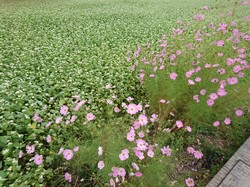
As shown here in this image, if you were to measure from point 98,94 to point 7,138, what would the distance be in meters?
1.71

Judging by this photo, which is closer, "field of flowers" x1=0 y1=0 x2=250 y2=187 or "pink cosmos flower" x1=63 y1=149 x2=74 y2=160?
"pink cosmos flower" x1=63 y1=149 x2=74 y2=160

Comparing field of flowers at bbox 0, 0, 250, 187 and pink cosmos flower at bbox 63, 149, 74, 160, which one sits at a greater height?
pink cosmos flower at bbox 63, 149, 74, 160

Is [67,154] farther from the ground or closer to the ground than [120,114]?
farther from the ground

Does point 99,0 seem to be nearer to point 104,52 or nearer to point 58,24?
point 58,24

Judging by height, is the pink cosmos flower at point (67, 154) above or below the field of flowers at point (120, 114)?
above

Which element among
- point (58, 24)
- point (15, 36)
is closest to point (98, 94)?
point (15, 36)

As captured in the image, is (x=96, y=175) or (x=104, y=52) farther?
(x=104, y=52)

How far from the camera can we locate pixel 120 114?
375 cm

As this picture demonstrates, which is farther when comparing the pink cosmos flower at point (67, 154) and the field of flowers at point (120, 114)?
the field of flowers at point (120, 114)

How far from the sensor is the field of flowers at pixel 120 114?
2.39 m

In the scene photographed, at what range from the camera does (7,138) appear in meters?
2.71

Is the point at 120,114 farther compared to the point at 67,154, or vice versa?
the point at 120,114

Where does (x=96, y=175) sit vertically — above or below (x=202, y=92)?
below

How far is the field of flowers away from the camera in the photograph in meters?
2.39
